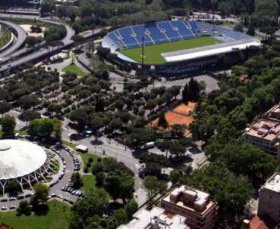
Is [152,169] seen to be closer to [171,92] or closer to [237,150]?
[237,150]

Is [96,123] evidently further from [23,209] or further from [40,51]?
[40,51]

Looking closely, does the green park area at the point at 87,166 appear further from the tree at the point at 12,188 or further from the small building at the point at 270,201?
the small building at the point at 270,201

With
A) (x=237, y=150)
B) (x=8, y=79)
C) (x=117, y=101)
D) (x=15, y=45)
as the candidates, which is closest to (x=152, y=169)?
(x=237, y=150)

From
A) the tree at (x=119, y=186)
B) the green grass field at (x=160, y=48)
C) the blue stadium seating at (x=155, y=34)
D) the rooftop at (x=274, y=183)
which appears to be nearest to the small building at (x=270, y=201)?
the rooftop at (x=274, y=183)

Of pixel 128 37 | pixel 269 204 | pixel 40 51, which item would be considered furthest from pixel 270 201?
pixel 40 51

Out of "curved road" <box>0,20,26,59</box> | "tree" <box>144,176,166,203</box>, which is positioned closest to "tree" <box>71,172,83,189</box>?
"tree" <box>144,176,166,203</box>

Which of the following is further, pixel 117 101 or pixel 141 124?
pixel 117 101
